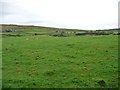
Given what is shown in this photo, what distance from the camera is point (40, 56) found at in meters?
30.8

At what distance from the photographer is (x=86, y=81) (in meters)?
20.3

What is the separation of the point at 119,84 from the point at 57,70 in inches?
228

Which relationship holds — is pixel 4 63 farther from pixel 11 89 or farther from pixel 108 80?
pixel 108 80

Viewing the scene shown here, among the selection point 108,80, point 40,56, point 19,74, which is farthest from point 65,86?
point 40,56

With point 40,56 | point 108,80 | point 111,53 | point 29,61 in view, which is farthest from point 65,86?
point 111,53

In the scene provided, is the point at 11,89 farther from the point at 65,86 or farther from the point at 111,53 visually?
the point at 111,53

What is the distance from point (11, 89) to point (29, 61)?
9.12m

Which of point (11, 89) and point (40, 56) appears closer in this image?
point (11, 89)

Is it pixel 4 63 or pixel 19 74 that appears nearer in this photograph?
pixel 19 74

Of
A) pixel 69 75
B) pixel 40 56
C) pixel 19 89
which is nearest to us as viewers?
pixel 19 89

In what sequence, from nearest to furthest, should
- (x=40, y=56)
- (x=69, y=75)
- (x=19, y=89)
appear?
(x=19, y=89) < (x=69, y=75) < (x=40, y=56)

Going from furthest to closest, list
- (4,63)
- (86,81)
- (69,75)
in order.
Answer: (4,63)
(69,75)
(86,81)

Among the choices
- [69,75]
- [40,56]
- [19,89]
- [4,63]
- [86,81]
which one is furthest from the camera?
[40,56]

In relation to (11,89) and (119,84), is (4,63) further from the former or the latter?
(119,84)
